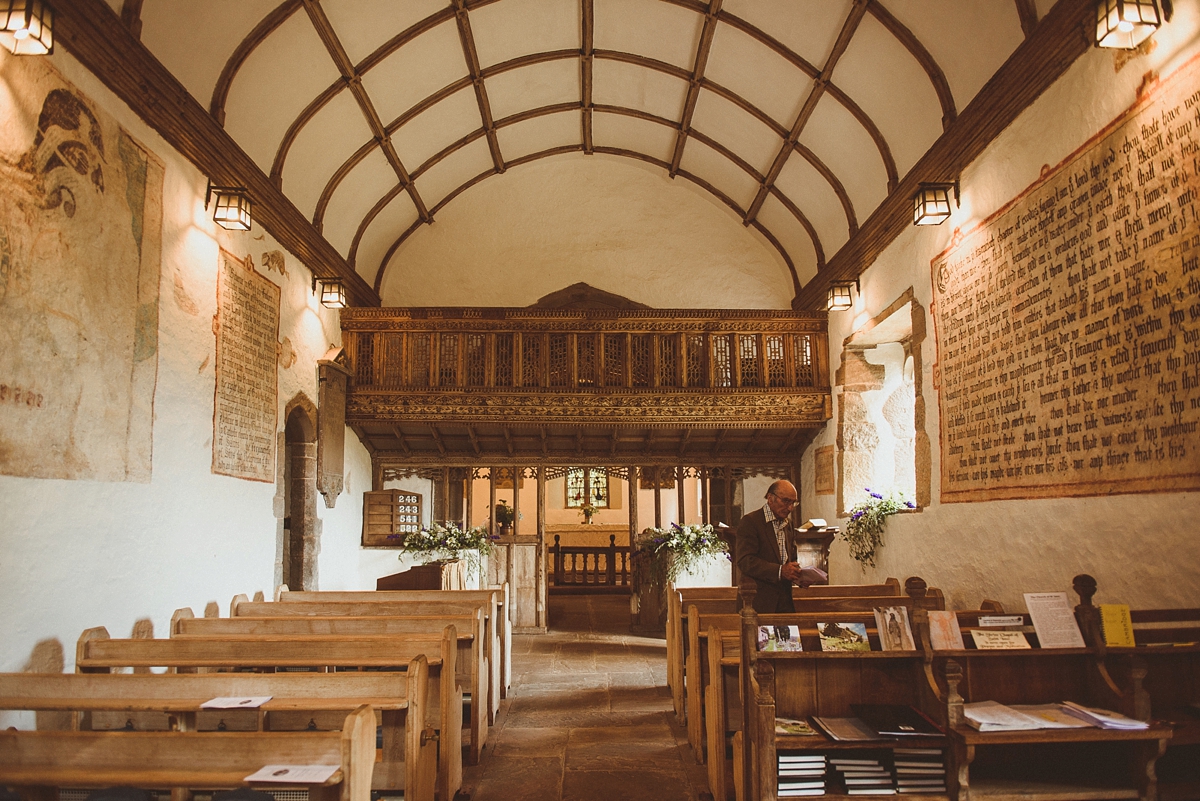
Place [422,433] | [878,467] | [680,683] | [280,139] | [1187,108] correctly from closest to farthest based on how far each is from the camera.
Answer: [1187,108] < [680,683] < [280,139] < [878,467] < [422,433]

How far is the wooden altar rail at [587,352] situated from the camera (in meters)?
9.84

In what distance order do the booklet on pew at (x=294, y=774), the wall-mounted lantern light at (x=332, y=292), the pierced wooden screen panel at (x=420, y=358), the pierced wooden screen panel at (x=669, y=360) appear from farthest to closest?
the pierced wooden screen panel at (x=669, y=360) → the pierced wooden screen panel at (x=420, y=358) → the wall-mounted lantern light at (x=332, y=292) → the booklet on pew at (x=294, y=774)

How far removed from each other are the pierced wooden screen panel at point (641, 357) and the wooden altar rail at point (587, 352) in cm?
1

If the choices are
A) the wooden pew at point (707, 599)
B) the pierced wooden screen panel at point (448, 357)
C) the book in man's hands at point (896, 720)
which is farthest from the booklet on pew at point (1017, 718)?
the pierced wooden screen panel at point (448, 357)

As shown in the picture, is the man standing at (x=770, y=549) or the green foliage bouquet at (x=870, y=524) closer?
the man standing at (x=770, y=549)

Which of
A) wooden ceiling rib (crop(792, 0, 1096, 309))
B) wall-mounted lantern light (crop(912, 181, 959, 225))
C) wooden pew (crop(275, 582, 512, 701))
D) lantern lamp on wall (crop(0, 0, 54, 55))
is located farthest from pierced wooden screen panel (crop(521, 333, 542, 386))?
lantern lamp on wall (crop(0, 0, 54, 55))

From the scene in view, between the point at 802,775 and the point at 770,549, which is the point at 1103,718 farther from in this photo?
the point at 770,549

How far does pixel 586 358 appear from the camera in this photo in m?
10.0

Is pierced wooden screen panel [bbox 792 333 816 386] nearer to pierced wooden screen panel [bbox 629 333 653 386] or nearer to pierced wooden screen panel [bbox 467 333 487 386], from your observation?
pierced wooden screen panel [bbox 629 333 653 386]

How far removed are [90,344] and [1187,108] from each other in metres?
6.37

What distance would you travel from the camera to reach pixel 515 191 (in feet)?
38.4

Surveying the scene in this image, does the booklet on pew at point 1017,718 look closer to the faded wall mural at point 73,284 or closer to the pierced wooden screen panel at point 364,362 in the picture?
the faded wall mural at point 73,284

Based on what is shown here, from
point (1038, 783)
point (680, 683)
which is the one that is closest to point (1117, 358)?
point (1038, 783)

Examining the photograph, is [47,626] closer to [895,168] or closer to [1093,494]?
[1093,494]
